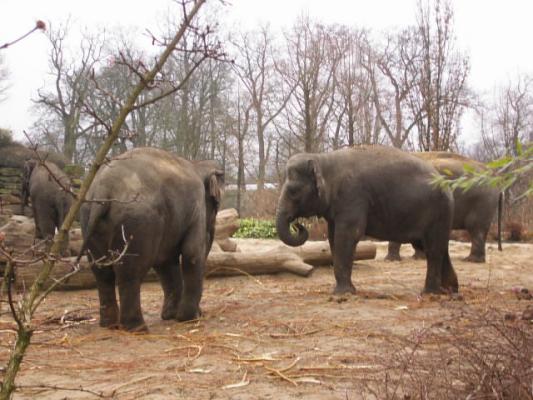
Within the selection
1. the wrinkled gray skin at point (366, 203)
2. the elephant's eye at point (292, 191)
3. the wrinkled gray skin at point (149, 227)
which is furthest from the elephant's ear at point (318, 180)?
the wrinkled gray skin at point (149, 227)

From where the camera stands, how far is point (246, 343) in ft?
18.0

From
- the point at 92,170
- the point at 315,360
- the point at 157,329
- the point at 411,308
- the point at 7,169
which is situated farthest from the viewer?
the point at 7,169

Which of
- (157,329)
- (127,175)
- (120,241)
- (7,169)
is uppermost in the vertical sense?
(7,169)

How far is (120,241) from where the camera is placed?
5629 millimetres

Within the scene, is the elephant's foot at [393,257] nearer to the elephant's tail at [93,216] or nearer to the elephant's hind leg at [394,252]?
the elephant's hind leg at [394,252]

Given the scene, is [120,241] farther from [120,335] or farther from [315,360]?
[315,360]

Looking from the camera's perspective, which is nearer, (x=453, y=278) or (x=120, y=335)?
(x=120, y=335)

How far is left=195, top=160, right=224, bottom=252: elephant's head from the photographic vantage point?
722 centimetres

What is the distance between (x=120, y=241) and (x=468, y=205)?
8.60 metres

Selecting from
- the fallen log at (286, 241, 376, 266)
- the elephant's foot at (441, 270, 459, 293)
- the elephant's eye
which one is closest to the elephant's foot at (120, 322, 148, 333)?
the elephant's eye

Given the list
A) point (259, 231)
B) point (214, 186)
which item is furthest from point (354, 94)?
point (214, 186)

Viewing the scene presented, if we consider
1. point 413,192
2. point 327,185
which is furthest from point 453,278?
point 327,185

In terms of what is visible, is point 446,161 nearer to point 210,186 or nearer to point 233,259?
point 233,259

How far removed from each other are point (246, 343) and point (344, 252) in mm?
Result: 3025
